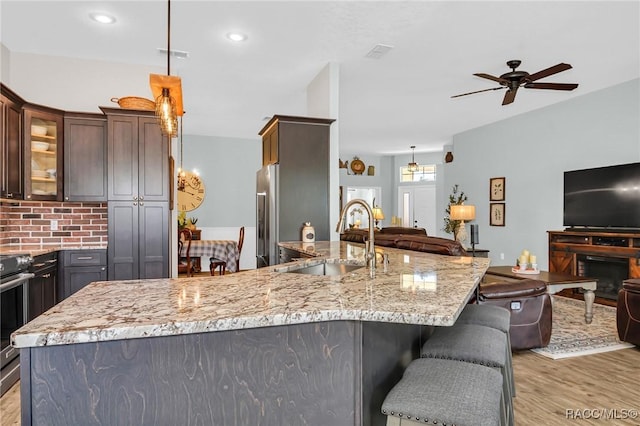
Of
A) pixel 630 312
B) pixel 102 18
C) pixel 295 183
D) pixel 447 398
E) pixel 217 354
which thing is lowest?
pixel 630 312

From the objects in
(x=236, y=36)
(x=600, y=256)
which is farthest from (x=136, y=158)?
(x=600, y=256)

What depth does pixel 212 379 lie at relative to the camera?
124 centimetres

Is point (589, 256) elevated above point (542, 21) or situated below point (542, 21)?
below

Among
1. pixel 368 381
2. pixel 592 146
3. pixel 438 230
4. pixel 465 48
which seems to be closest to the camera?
pixel 368 381

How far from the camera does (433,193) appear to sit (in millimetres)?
11688

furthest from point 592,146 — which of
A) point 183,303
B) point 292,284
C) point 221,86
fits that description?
point 183,303

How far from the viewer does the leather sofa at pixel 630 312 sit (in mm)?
3432

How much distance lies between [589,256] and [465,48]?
3.28 metres

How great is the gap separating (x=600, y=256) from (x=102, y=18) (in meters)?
6.21

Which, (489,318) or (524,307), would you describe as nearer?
(489,318)

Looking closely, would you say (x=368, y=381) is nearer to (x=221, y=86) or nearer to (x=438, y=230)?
(x=221, y=86)

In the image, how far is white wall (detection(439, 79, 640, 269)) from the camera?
17.9 ft

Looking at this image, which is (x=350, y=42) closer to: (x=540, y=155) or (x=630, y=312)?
(x=630, y=312)

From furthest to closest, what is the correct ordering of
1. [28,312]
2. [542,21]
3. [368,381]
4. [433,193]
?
1. [433,193]
2. [542,21]
3. [28,312]
4. [368,381]
